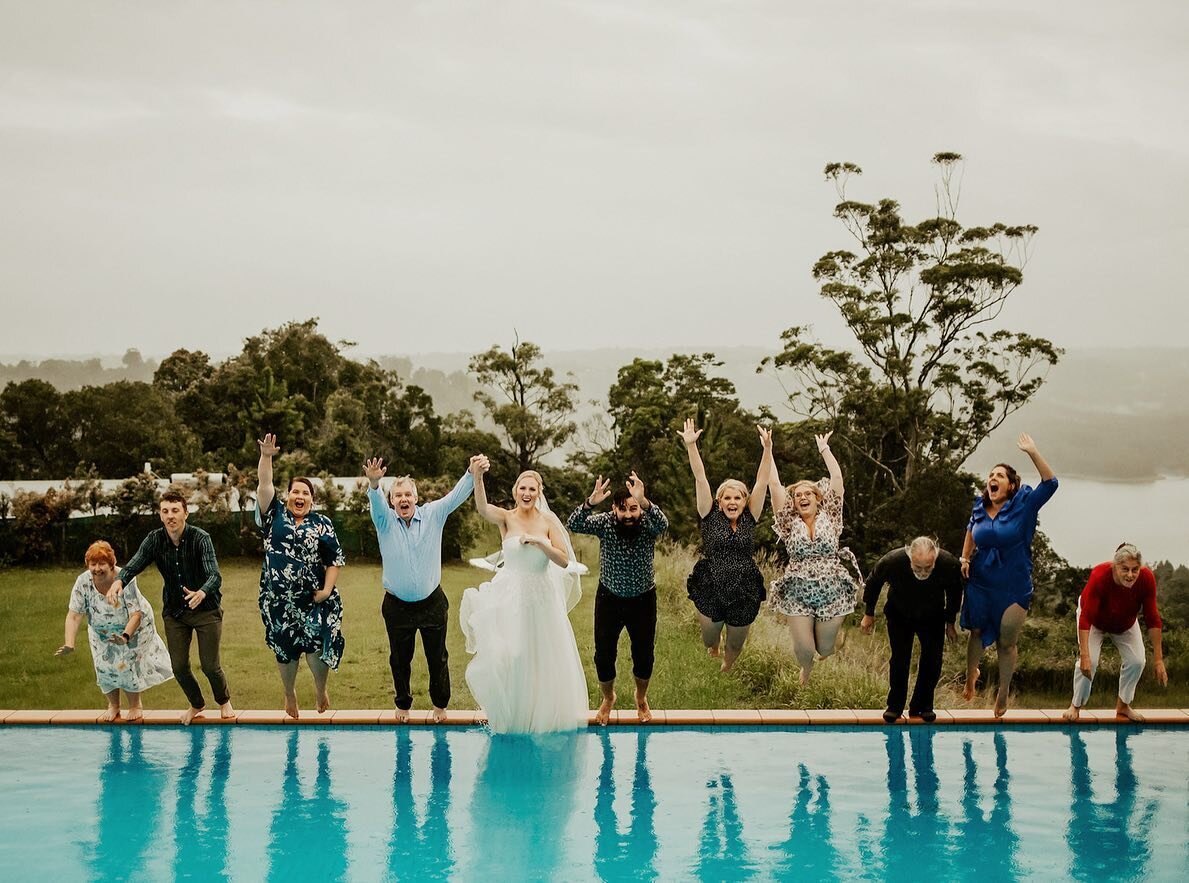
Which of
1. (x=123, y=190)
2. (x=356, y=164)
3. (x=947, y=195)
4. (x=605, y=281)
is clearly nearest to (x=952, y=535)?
(x=947, y=195)

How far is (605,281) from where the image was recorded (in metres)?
33.8

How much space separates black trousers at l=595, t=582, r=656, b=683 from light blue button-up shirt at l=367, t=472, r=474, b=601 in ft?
3.45

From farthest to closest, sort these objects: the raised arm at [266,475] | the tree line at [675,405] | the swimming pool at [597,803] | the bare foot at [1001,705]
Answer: the tree line at [675,405], the bare foot at [1001,705], the raised arm at [266,475], the swimming pool at [597,803]

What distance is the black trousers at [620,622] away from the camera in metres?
7.26

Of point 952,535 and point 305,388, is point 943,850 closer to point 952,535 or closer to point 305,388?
point 952,535

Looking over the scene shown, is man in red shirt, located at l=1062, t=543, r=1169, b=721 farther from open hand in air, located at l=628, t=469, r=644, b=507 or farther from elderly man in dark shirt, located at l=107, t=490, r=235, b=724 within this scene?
elderly man in dark shirt, located at l=107, t=490, r=235, b=724

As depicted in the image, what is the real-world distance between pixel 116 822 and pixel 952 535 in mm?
18685

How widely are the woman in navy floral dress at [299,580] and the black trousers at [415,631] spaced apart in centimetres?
36

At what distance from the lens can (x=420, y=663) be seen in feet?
48.7

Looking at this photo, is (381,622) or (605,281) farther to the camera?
(605,281)

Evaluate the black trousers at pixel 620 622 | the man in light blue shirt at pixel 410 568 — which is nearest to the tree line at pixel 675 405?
the black trousers at pixel 620 622

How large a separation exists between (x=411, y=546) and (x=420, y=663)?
7.93m

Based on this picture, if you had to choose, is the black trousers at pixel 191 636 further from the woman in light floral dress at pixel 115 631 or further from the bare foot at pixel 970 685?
the bare foot at pixel 970 685

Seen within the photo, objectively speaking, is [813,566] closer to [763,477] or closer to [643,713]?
[763,477]
